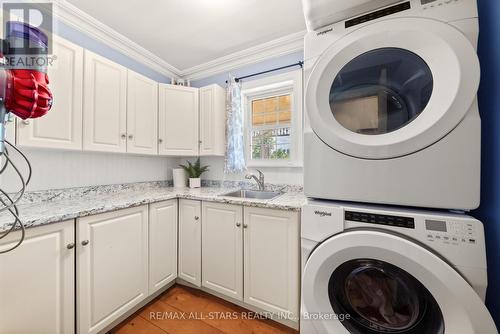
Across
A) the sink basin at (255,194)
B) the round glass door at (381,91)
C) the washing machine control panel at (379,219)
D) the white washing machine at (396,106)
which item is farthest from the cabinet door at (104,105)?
the washing machine control panel at (379,219)

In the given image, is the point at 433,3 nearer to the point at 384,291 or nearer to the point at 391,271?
the point at 391,271

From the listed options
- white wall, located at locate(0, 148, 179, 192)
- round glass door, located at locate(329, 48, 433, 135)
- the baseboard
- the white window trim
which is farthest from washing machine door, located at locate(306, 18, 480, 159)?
white wall, located at locate(0, 148, 179, 192)

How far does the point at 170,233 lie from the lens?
5.62 ft

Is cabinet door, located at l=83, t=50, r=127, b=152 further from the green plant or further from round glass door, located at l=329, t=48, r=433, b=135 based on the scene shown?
round glass door, located at l=329, t=48, r=433, b=135

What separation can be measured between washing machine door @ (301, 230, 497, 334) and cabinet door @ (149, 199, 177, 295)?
1292 millimetres

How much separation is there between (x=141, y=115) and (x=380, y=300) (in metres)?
2.24

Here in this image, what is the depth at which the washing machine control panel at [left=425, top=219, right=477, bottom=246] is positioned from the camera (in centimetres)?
59

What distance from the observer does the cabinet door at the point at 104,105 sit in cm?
145

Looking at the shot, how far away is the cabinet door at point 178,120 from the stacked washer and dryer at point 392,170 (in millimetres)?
1612

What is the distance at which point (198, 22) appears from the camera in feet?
5.57

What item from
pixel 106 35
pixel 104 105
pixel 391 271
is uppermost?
pixel 106 35

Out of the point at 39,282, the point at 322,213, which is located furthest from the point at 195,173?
the point at 322,213

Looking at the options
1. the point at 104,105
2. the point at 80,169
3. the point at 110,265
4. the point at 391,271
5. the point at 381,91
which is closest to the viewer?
the point at 391,271

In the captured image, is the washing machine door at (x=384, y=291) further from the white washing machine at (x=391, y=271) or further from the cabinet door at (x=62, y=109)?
the cabinet door at (x=62, y=109)
